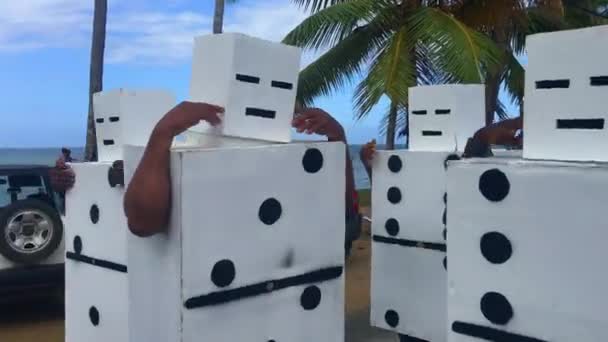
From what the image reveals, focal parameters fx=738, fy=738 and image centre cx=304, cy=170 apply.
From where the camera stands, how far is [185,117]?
3.25 meters

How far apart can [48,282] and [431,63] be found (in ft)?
22.6

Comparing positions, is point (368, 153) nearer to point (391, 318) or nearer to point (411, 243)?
point (411, 243)

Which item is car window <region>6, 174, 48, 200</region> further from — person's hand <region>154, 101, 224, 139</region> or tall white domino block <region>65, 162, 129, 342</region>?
person's hand <region>154, 101, 224, 139</region>

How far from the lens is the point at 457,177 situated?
2848 mm

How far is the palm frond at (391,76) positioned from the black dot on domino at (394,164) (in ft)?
15.5

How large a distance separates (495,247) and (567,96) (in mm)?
615

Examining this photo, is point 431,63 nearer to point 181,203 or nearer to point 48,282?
point 48,282

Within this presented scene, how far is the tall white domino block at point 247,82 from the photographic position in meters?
3.48

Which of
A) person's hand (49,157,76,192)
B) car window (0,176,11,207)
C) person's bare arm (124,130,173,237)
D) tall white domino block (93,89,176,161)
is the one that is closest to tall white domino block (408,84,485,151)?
tall white domino block (93,89,176,161)

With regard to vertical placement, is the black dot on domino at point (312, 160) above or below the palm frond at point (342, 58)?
below

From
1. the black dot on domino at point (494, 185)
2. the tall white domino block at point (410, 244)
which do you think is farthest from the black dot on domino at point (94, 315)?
the black dot on domino at point (494, 185)

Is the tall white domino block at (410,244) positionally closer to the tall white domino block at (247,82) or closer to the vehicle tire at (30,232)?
the tall white domino block at (247,82)

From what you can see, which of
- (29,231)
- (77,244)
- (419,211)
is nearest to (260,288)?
(77,244)

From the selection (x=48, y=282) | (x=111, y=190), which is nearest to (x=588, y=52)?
(x=111, y=190)
